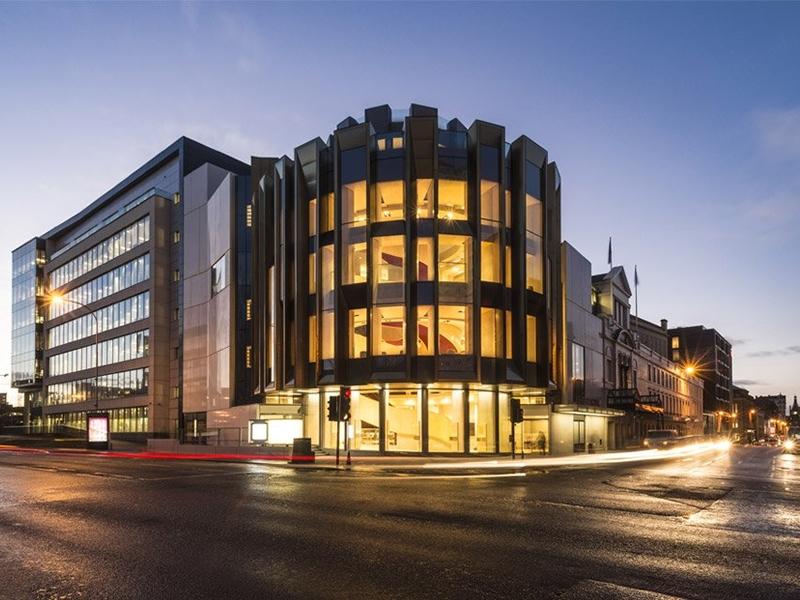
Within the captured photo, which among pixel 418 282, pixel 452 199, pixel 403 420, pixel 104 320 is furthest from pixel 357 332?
pixel 104 320

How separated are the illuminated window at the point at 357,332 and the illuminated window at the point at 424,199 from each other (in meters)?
6.43

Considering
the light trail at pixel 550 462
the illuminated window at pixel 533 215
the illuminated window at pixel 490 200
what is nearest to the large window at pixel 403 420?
the light trail at pixel 550 462

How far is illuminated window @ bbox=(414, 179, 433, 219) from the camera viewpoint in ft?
126

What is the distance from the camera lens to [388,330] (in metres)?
38.3

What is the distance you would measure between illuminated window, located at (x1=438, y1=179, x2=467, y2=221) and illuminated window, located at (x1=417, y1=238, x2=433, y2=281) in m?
1.92

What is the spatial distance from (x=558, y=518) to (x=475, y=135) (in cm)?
2955

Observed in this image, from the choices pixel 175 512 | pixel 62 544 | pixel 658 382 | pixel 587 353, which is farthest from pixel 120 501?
pixel 658 382

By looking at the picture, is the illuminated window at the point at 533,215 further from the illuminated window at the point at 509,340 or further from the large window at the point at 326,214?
the large window at the point at 326,214

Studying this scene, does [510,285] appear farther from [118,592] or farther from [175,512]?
[118,592]

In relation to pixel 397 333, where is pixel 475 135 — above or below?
above

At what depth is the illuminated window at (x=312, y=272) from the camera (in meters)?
40.7

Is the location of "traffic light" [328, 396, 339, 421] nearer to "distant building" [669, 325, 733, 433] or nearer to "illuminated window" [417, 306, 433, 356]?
"illuminated window" [417, 306, 433, 356]

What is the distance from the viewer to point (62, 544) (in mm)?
10617

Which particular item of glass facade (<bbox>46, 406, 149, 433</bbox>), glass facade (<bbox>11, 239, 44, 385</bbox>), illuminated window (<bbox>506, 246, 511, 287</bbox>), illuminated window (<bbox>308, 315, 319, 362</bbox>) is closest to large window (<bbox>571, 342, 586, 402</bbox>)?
illuminated window (<bbox>506, 246, 511, 287</bbox>)
